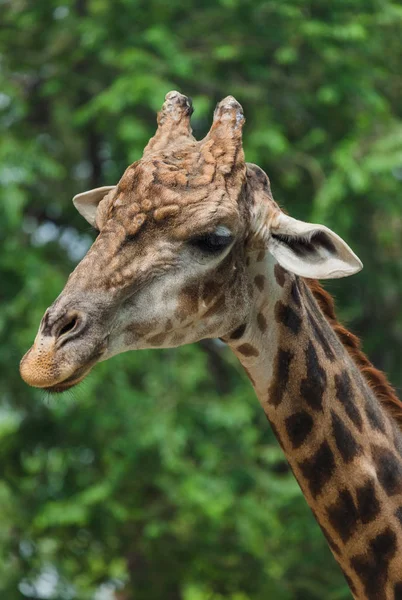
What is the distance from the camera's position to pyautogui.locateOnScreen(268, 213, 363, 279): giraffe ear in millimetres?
3738

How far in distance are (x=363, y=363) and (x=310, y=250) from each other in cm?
66

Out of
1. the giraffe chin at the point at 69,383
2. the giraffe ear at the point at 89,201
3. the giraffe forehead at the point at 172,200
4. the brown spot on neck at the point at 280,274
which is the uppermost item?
the giraffe ear at the point at 89,201

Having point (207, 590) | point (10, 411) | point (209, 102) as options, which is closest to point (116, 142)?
point (209, 102)

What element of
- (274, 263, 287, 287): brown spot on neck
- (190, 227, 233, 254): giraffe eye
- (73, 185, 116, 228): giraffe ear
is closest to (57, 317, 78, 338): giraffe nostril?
(190, 227, 233, 254): giraffe eye

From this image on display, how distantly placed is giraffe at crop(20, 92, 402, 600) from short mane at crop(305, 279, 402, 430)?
0.36 feet

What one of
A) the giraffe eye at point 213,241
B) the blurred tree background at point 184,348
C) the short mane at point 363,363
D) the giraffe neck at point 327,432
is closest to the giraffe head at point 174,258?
the giraffe eye at point 213,241

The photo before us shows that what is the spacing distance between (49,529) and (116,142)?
3841 mm

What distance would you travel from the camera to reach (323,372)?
13.1 feet

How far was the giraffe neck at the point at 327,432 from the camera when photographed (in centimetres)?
385

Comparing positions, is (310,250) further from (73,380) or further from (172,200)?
(73,380)

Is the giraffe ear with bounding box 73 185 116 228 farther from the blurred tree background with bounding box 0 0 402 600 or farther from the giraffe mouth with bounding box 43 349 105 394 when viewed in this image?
the blurred tree background with bounding box 0 0 402 600

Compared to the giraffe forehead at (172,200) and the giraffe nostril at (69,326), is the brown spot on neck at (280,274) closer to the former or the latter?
the giraffe forehead at (172,200)

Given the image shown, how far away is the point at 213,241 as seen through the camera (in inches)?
147

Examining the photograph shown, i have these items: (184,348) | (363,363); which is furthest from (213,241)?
(184,348)
